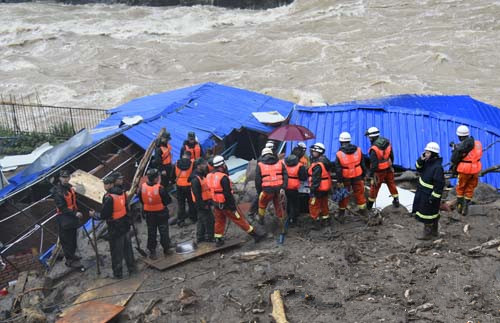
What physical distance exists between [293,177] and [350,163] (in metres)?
0.94

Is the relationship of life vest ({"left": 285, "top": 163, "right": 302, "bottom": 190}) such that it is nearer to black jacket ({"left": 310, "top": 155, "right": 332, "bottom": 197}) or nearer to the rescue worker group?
the rescue worker group

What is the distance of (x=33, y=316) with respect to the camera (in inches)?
260

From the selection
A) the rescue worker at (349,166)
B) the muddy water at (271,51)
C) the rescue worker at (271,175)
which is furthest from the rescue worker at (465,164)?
the muddy water at (271,51)

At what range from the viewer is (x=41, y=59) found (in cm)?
3100

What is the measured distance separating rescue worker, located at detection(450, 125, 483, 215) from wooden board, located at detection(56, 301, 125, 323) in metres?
5.64

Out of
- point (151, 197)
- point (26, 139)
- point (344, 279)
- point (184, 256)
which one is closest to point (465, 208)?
point (344, 279)

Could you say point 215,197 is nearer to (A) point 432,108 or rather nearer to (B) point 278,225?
(B) point 278,225

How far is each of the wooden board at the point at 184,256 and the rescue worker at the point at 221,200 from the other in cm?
12

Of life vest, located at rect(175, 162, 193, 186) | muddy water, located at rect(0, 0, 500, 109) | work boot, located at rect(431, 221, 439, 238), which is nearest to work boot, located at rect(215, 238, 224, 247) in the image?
life vest, located at rect(175, 162, 193, 186)

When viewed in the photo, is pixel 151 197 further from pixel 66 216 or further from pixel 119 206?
pixel 66 216

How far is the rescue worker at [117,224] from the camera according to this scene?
751 cm

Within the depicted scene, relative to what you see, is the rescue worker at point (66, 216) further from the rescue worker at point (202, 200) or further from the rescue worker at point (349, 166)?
the rescue worker at point (349, 166)

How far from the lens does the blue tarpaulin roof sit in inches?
481

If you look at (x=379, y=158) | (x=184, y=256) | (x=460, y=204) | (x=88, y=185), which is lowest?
(x=184, y=256)
